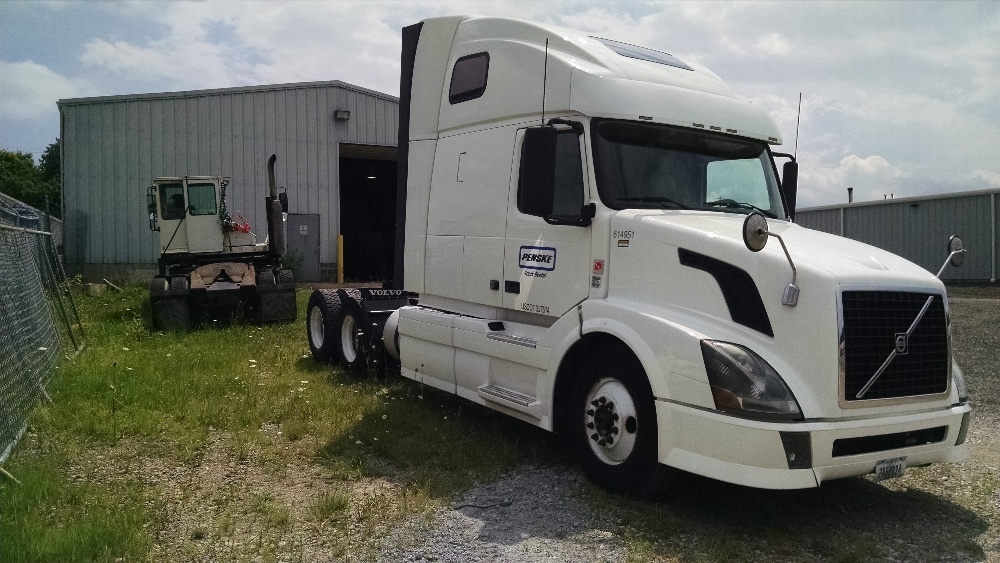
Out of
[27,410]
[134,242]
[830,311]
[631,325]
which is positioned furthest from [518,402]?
[134,242]

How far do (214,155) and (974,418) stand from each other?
20600mm

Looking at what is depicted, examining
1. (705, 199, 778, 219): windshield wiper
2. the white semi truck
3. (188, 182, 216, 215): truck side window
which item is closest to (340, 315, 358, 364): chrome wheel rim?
the white semi truck

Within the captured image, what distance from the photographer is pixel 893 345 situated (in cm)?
453

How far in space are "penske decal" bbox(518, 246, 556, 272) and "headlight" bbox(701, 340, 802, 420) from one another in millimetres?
1660

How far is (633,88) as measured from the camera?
5.51 m

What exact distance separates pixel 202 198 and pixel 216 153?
7.83 meters

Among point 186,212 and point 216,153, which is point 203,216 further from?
point 216,153

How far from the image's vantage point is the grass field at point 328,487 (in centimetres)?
436

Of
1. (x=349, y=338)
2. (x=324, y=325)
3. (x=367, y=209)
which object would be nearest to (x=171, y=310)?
(x=324, y=325)

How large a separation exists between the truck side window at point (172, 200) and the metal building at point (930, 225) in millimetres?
21123

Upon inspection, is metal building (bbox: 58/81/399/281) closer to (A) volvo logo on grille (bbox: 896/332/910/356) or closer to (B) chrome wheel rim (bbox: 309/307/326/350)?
(B) chrome wheel rim (bbox: 309/307/326/350)

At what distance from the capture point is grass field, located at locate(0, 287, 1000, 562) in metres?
4.36

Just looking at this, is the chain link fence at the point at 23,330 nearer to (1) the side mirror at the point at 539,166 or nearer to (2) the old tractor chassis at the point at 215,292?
(2) the old tractor chassis at the point at 215,292

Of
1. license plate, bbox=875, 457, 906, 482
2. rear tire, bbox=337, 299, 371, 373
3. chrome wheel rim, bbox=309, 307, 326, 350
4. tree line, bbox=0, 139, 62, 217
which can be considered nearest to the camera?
license plate, bbox=875, 457, 906, 482
